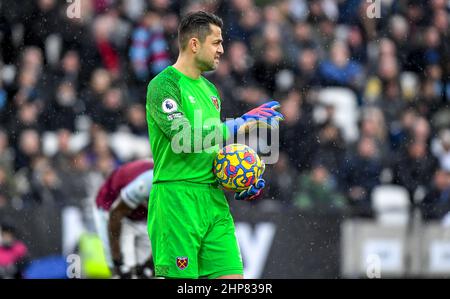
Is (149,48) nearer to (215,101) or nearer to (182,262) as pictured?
(215,101)

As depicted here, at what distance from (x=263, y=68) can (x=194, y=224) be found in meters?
5.87

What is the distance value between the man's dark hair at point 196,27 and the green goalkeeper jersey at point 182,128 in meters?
0.22

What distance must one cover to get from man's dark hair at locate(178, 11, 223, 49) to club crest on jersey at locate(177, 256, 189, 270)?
1329 millimetres

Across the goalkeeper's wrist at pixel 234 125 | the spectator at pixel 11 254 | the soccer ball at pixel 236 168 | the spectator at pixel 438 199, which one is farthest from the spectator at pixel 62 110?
the goalkeeper's wrist at pixel 234 125

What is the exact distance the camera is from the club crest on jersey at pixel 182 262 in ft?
20.9

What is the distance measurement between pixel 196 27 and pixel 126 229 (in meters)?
2.85

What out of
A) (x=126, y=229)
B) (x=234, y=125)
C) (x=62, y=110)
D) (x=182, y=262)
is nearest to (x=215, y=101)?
(x=234, y=125)

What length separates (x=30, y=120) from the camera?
11.3 meters

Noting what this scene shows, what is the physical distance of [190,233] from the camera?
6406 mm

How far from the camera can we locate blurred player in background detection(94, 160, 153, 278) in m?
8.82

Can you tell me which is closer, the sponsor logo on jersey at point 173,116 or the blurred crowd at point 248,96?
the sponsor logo on jersey at point 173,116

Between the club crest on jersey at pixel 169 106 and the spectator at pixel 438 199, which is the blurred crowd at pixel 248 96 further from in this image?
the club crest on jersey at pixel 169 106

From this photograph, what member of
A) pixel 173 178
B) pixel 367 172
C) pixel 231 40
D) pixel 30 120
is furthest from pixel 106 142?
pixel 173 178
